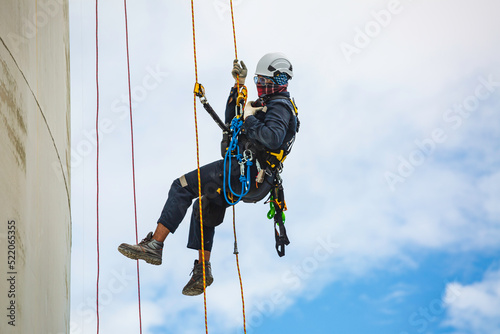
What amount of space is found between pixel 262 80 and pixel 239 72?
22 cm

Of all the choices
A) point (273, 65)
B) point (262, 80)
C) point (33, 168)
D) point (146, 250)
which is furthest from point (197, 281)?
point (273, 65)

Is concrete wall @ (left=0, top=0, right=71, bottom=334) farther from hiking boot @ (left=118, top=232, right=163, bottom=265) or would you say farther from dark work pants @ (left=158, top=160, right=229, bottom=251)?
dark work pants @ (left=158, top=160, right=229, bottom=251)

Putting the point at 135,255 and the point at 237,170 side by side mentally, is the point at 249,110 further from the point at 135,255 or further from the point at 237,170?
the point at 135,255

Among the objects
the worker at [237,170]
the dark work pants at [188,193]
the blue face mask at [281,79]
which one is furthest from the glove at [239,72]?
the dark work pants at [188,193]

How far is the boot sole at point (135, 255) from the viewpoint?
17.5ft

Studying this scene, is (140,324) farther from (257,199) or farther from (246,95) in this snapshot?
(246,95)

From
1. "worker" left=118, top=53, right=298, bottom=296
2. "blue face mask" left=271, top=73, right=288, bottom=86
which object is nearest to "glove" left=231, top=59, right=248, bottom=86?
"worker" left=118, top=53, right=298, bottom=296

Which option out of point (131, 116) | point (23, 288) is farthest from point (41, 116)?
point (23, 288)

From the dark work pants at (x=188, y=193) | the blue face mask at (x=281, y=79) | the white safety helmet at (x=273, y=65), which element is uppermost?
the white safety helmet at (x=273, y=65)

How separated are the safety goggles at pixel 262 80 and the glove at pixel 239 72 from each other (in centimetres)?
12

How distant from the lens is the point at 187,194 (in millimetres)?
5641

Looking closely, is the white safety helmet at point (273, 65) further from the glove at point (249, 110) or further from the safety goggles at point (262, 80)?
the glove at point (249, 110)

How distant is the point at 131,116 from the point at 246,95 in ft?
3.85

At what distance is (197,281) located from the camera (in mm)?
5777
